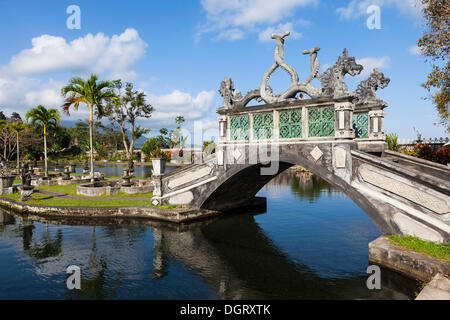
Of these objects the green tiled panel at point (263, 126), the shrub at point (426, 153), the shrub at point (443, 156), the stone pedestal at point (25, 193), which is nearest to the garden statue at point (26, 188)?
the stone pedestal at point (25, 193)

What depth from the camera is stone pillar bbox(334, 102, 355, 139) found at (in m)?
9.99

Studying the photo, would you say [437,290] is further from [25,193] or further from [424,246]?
[25,193]

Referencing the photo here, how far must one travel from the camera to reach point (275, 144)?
38.9 ft

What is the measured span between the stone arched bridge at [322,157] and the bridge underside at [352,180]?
0.03m

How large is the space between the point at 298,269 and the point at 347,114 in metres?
5.33

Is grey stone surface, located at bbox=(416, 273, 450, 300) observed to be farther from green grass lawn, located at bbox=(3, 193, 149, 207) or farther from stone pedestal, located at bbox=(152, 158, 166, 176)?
green grass lawn, located at bbox=(3, 193, 149, 207)

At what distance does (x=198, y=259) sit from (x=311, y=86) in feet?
24.3

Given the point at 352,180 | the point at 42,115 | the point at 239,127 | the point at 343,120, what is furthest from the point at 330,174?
the point at 42,115

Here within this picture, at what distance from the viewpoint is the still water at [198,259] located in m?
7.61

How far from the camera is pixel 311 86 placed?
435 inches

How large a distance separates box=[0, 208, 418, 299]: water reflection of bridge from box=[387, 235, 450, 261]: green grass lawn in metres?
1.11

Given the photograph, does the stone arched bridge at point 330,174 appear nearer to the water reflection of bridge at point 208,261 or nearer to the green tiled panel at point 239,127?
the green tiled panel at point 239,127
